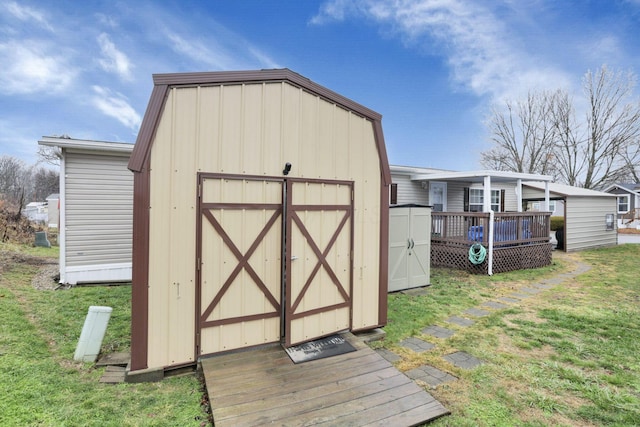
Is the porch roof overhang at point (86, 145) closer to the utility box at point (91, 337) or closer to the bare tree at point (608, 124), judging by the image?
the utility box at point (91, 337)

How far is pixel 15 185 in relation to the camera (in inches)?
1105

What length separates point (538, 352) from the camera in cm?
392

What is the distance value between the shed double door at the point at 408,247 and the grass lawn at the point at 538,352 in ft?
1.45

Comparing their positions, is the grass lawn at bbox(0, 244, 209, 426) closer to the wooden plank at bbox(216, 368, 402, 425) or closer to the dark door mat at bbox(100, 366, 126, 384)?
the dark door mat at bbox(100, 366, 126, 384)

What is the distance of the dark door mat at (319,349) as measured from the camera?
139 inches

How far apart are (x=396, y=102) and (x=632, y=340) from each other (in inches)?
719

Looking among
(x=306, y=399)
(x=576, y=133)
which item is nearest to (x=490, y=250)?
(x=306, y=399)

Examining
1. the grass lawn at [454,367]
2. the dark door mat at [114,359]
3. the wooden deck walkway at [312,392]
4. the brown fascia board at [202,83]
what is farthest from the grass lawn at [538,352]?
the brown fascia board at [202,83]

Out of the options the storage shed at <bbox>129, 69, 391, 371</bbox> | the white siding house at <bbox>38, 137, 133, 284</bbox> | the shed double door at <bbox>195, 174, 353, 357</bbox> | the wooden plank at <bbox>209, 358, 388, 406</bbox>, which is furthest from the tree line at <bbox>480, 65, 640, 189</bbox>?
the wooden plank at <bbox>209, 358, 388, 406</bbox>

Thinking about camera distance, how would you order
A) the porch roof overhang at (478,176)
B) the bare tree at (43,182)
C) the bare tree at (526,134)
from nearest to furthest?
the porch roof overhang at (478,176) < the bare tree at (526,134) < the bare tree at (43,182)

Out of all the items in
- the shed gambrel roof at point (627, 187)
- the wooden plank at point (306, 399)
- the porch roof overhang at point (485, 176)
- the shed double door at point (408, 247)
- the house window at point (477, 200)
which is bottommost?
the wooden plank at point (306, 399)

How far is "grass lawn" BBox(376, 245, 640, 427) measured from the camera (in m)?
2.75

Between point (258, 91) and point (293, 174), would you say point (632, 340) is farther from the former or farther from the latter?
point (258, 91)

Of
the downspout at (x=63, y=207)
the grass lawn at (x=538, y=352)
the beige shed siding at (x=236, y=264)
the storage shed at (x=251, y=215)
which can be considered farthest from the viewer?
the downspout at (x=63, y=207)
